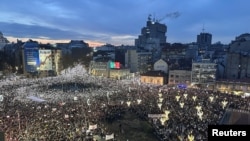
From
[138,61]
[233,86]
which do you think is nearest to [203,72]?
[233,86]

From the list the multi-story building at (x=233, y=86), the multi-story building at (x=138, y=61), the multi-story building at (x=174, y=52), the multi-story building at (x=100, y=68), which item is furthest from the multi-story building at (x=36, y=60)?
the multi-story building at (x=233, y=86)

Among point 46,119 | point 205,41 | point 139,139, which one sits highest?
point 205,41

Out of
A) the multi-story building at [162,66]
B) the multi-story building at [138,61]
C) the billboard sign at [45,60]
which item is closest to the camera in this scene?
the multi-story building at [162,66]

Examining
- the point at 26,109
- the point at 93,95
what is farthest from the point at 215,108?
the point at 26,109

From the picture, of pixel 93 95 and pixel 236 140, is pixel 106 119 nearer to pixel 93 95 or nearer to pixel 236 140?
pixel 93 95

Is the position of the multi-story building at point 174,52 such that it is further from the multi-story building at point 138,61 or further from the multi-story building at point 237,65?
the multi-story building at point 237,65
